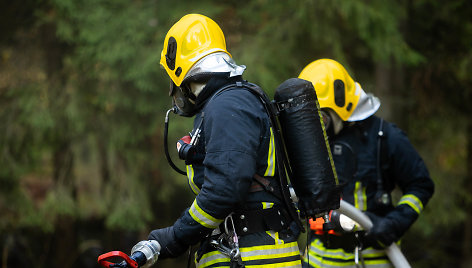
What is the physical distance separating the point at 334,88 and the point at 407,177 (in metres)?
0.86

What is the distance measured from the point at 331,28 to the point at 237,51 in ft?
3.82

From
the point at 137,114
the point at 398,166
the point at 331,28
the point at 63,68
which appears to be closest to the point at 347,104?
the point at 398,166

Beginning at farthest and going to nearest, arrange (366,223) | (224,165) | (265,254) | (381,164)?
1. (381,164)
2. (366,223)
3. (265,254)
4. (224,165)

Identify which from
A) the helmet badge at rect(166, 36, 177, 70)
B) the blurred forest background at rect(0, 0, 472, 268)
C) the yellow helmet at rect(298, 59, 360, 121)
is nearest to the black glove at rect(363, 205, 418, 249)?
the yellow helmet at rect(298, 59, 360, 121)


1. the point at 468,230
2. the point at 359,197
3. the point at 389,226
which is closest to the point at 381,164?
the point at 359,197

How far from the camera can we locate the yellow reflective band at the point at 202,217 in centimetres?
228

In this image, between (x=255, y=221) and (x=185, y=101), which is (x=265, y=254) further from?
(x=185, y=101)

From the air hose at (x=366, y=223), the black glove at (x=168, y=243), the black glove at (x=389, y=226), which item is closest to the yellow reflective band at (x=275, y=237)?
the black glove at (x=168, y=243)

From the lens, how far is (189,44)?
8.62ft

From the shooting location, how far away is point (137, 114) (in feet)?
22.6

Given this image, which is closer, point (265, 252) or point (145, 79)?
point (265, 252)

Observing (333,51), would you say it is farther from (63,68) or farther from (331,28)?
(63,68)

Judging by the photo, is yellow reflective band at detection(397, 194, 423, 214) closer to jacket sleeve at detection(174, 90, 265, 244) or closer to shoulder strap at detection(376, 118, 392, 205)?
shoulder strap at detection(376, 118, 392, 205)

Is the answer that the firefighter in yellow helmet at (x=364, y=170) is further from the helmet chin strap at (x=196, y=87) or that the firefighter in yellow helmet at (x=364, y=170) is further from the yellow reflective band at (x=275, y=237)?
the helmet chin strap at (x=196, y=87)
